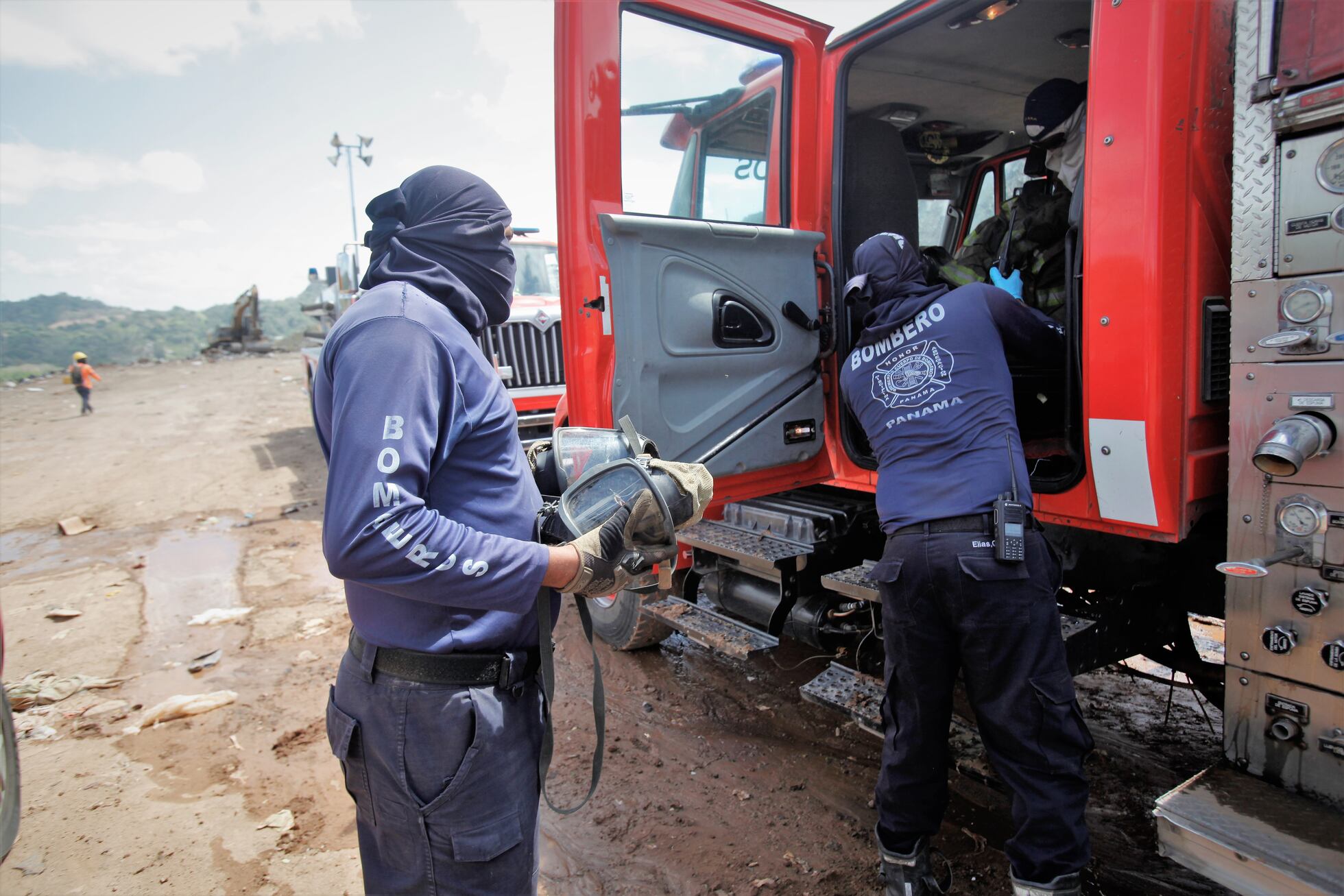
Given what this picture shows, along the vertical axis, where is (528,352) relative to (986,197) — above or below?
below

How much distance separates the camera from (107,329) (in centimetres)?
3994

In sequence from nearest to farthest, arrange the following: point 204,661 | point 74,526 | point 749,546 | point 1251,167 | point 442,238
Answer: point 442,238 < point 1251,167 < point 749,546 < point 204,661 < point 74,526

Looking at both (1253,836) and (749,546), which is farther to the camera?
(749,546)

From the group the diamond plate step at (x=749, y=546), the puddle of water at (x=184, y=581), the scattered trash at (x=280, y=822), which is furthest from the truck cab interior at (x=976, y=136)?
the puddle of water at (x=184, y=581)

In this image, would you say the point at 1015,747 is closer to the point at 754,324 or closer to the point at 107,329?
the point at 754,324

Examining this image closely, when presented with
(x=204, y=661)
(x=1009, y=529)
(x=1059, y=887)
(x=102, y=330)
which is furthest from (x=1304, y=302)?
(x=102, y=330)

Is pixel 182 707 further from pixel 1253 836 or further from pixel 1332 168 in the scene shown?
pixel 1332 168

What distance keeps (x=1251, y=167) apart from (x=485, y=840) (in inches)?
92.4

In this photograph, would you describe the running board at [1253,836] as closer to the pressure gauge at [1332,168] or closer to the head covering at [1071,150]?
the pressure gauge at [1332,168]

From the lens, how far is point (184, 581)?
19.4ft

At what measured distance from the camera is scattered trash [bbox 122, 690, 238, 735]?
3.76 meters

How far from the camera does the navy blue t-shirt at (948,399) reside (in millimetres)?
2244

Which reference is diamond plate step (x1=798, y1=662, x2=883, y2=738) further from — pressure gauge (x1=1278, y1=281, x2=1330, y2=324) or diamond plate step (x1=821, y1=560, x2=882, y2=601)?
pressure gauge (x1=1278, y1=281, x2=1330, y2=324)

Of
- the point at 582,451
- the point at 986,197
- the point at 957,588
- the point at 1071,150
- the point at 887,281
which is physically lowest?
the point at 957,588
